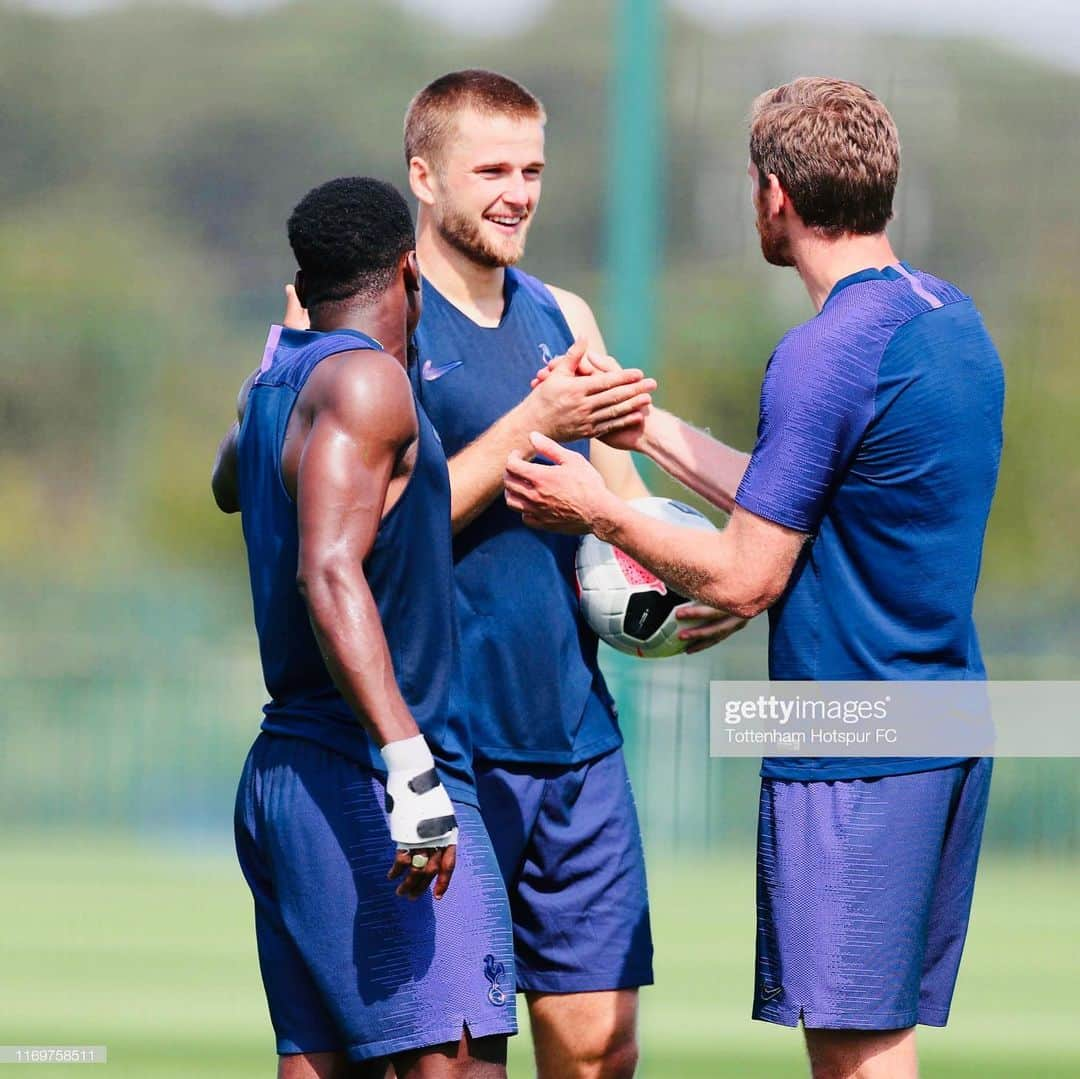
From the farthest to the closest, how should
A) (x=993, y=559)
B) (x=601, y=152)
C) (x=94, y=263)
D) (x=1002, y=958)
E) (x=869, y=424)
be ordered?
(x=94, y=263) → (x=601, y=152) → (x=993, y=559) → (x=1002, y=958) → (x=869, y=424)

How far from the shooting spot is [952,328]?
11.2 feet

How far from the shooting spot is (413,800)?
9.98ft

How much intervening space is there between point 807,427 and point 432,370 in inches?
44.0

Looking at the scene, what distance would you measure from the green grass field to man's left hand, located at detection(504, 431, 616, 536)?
9.15 ft

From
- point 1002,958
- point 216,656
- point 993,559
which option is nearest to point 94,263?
point 216,656

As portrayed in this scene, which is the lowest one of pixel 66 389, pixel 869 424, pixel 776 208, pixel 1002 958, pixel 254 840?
pixel 1002 958

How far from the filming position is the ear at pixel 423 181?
171 inches

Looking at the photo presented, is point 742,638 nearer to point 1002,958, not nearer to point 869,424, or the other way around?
point 1002,958

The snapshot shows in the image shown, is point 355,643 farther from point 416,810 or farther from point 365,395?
point 365,395

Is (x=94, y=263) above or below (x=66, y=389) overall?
above

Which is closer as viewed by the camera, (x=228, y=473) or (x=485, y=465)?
(x=228, y=473)

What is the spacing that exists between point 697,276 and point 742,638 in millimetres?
2282

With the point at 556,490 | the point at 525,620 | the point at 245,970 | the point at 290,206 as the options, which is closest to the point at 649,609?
the point at 525,620

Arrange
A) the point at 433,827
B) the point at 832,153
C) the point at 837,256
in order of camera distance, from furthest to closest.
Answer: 1. the point at 837,256
2. the point at 832,153
3. the point at 433,827
